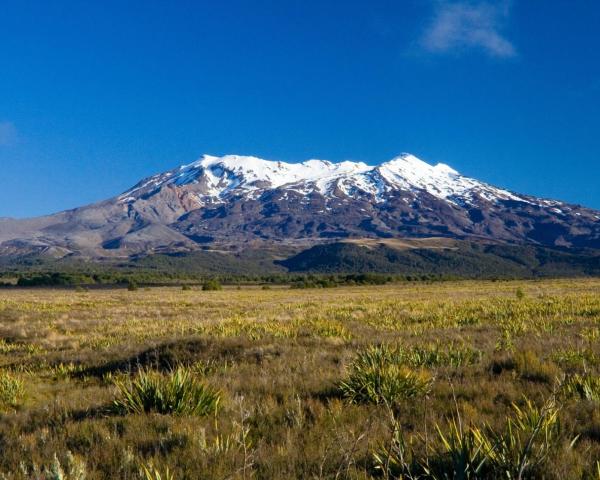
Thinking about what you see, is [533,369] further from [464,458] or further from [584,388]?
[464,458]

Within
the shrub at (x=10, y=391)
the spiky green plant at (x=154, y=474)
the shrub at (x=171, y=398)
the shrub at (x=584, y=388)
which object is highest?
the shrub at (x=584, y=388)

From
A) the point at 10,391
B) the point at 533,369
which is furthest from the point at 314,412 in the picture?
the point at 10,391

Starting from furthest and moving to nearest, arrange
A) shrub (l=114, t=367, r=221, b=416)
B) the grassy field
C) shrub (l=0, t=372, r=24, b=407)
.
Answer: shrub (l=0, t=372, r=24, b=407) < shrub (l=114, t=367, r=221, b=416) < the grassy field

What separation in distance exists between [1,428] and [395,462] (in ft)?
16.1

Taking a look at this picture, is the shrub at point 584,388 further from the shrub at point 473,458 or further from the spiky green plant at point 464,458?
the spiky green plant at point 464,458

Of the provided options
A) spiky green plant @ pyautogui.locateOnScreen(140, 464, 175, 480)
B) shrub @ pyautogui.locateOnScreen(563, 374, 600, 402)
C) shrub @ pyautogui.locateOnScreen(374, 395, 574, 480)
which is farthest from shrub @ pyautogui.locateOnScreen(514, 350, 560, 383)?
spiky green plant @ pyautogui.locateOnScreen(140, 464, 175, 480)

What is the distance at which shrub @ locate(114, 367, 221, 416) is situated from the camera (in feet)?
20.9

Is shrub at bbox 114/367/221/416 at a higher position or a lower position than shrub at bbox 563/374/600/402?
lower

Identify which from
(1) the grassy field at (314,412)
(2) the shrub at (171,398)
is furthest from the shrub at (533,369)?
(2) the shrub at (171,398)

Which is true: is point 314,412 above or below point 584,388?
below

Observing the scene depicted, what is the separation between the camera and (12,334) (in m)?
19.0

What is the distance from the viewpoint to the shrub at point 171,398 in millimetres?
6355

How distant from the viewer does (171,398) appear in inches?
257

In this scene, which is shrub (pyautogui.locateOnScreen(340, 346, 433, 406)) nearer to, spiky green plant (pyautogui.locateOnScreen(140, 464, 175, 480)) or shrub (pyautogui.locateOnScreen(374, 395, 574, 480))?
shrub (pyautogui.locateOnScreen(374, 395, 574, 480))
